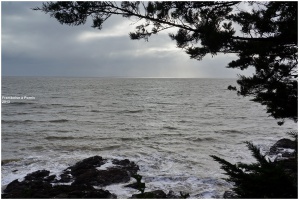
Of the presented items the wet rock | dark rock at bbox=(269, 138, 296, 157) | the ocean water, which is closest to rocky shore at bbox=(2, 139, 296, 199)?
the wet rock

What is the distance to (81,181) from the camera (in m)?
11.1

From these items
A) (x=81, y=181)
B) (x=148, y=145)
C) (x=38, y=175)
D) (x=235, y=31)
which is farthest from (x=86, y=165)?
(x=235, y=31)

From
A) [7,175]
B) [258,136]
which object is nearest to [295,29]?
[7,175]

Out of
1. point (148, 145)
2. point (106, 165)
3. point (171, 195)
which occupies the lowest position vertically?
point (148, 145)

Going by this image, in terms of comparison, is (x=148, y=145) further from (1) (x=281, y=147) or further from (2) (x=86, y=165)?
(1) (x=281, y=147)

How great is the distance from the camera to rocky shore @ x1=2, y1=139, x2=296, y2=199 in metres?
9.55

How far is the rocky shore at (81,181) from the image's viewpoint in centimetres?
955

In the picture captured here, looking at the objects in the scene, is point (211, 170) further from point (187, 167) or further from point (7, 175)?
point (7, 175)

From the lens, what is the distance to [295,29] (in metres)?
5.23

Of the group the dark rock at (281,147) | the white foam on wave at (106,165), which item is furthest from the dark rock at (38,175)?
the dark rock at (281,147)

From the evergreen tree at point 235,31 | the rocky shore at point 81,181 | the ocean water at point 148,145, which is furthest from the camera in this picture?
the ocean water at point 148,145

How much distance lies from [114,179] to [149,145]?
6833mm

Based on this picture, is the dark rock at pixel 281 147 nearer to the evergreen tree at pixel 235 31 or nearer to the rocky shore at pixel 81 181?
the rocky shore at pixel 81 181

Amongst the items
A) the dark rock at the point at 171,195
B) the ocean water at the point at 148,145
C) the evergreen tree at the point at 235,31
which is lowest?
the ocean water at the point at 148,145
